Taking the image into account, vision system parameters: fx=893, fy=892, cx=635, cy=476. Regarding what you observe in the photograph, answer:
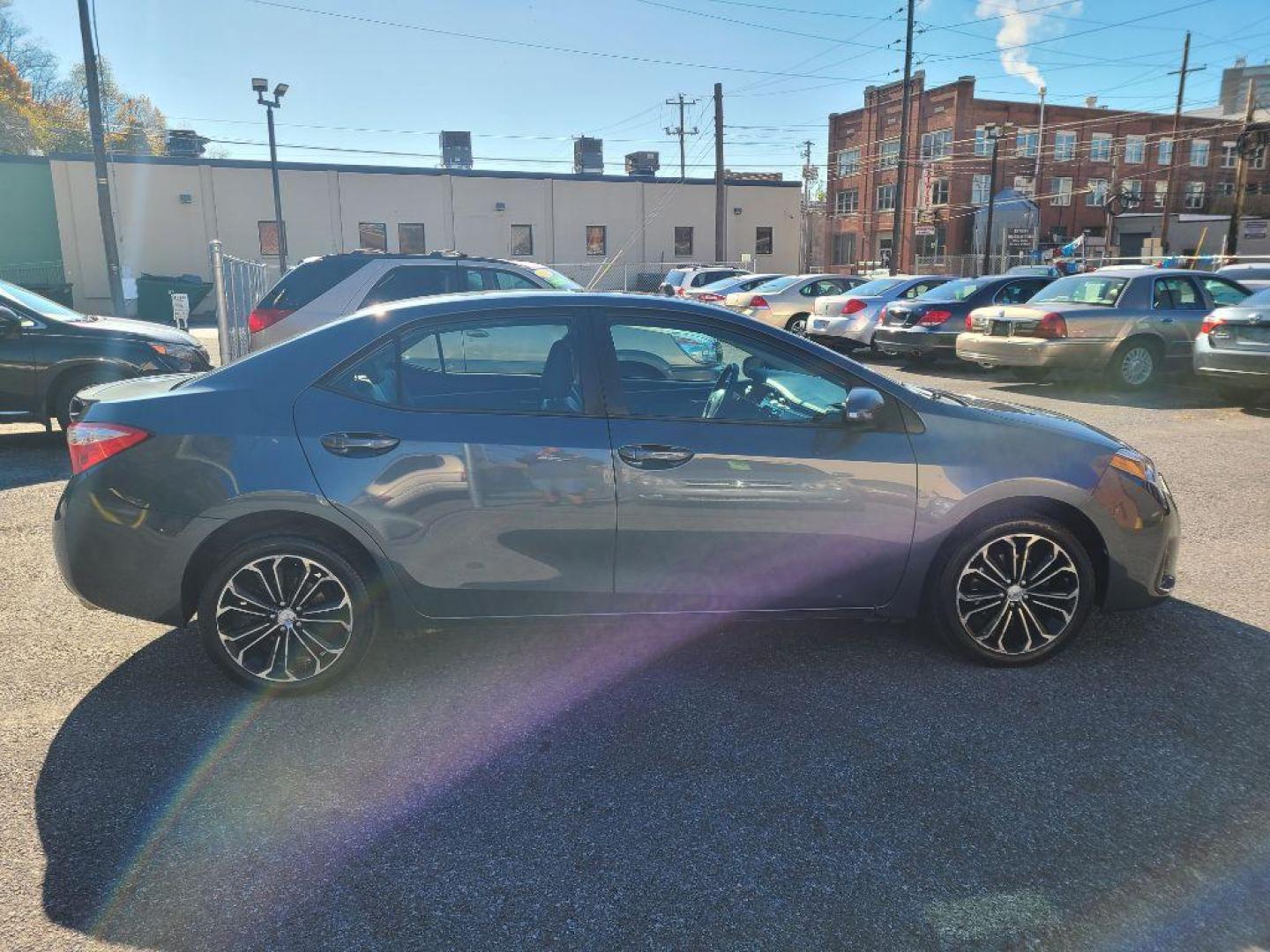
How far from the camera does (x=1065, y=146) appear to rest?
56688 mm

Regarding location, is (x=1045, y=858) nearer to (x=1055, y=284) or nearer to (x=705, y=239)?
(x=1055, y=284)

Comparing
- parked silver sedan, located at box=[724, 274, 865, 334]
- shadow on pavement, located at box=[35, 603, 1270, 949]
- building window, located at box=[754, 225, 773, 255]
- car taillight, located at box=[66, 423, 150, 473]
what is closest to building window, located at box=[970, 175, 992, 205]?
building window, located at box=[754, 225, 773, 255]

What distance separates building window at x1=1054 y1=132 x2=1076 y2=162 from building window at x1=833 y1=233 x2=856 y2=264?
1327 cm

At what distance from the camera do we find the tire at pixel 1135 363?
11.7 metres

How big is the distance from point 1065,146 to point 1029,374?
5221 cm

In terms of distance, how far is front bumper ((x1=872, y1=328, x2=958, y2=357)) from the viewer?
46.5ft

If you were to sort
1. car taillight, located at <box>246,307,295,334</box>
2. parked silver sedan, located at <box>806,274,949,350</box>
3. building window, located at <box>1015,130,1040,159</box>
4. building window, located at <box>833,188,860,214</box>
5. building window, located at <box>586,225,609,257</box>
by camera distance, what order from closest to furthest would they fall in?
car taillight, located at <box>246,307,295,334</box> < parked silver sedan, located at <box>806,274,949,350</box> < building window, located at <box>586,225,609,257</box> < building window, located at <box>1015,130,1040,159</box> < building window, located at <box>833,188,860,214</box>

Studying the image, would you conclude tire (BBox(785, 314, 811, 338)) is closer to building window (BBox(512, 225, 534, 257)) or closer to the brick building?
building window (BBox(512, 225, 534, 257))

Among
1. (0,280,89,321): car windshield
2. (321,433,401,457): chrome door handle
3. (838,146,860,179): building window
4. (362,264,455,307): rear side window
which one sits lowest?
(321,433,401,457): chrome door handle

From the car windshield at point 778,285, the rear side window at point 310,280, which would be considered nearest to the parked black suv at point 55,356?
the rear side window at point 310,280

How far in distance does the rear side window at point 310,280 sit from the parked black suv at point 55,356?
1129 millimetres

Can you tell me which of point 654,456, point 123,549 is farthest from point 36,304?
point 654,456

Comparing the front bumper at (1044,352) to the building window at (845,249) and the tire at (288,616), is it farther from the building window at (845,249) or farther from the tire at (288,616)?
the building window at (845,249)

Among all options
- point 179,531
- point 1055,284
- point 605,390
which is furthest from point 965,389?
point 179,531
